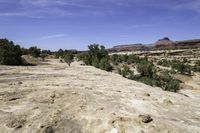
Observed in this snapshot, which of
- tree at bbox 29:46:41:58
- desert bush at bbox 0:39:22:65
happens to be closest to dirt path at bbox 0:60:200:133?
desert bush at bbox 0:39:22:65

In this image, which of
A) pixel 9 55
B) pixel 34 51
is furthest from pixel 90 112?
pixel 34 51

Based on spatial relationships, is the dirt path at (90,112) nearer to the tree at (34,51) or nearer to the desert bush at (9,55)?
the desert bush at (9,55)

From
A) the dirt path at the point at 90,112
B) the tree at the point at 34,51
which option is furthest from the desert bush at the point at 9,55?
the dirt path at the point at 90,112

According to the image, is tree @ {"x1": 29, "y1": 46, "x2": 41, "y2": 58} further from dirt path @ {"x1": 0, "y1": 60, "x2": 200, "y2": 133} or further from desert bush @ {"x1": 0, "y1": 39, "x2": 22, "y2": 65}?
dirt path @ {"x1": 0, "y1": 60, "x2": 200, "y2": 133}

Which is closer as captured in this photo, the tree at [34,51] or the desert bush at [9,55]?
the desert bush at [9,55]

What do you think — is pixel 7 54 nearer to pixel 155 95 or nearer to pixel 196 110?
pixel 155 95

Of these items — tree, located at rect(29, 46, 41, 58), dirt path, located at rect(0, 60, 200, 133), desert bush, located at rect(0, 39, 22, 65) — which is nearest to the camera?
dirt path, located at rect(0, 60, 200, 133)

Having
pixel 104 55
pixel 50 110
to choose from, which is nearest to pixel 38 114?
pixel 50 110

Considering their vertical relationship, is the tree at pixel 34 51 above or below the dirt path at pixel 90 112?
above

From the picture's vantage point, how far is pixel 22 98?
1755 cm

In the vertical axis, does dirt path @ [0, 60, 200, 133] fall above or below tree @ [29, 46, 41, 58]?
below

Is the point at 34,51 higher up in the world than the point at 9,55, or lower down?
lower down

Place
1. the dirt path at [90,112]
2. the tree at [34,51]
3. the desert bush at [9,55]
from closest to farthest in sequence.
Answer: the dirt path at [90,112], the desert bush at [9,55], the tree at [34,51]

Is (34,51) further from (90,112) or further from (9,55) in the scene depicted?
(90,112)
